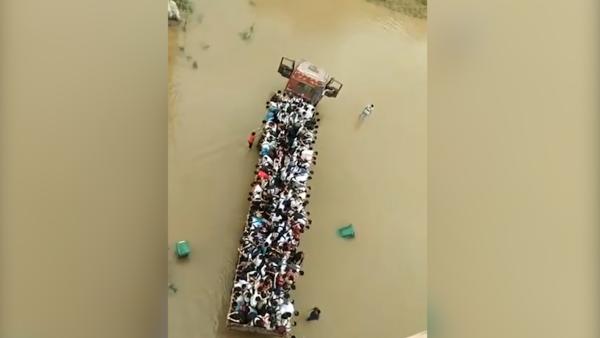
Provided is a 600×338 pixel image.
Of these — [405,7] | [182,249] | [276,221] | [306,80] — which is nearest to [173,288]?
[182,249]

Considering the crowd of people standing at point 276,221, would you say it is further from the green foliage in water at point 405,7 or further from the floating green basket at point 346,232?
the green foliage in water at point 405,7

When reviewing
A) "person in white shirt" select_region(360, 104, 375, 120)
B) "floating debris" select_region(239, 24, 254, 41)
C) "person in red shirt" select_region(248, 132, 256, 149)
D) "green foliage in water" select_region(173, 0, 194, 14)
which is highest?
"green foliage in water" select_region(173, 0, 194, 14)

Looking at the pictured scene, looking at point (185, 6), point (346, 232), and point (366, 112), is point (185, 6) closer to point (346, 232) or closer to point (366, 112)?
point (366, 112)

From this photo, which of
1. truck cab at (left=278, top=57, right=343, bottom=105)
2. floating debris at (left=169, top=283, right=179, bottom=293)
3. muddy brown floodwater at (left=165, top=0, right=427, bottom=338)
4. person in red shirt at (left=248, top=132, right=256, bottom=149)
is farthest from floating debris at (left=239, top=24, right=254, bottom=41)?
floating debris at (left=169, top=283, right=179, bottom=293)

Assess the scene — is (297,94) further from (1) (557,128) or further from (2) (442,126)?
(1) (557,128)

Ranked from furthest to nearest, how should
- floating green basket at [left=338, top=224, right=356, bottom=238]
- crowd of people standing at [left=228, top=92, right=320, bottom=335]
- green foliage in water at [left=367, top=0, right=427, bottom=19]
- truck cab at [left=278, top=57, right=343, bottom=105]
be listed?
green foliage in water at [left=367, top=0, right=427, bottom=19] < floating green basket at [left=338, top=224, right=356, bottom=238] < truck cab at [left=278, top=57, right=343, bottom=105] < crowd of people standing at [left=228, top=92, right=320, bottom=335]

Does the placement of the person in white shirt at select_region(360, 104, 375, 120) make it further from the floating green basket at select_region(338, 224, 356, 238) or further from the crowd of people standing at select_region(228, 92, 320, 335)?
the floating green basket at select_region(338, 224, 356, 238)
